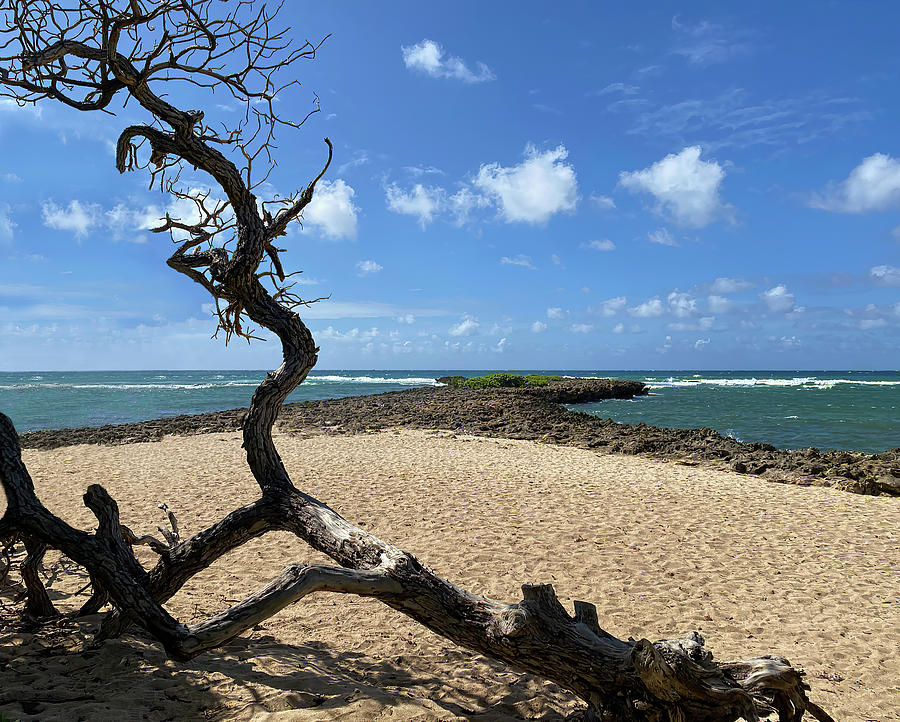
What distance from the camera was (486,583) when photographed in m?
6.26

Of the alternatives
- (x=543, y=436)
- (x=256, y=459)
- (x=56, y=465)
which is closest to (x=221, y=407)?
(x=56, y=465)

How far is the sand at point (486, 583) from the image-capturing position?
3.73 m

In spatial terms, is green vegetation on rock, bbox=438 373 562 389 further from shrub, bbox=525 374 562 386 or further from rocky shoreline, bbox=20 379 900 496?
rocky shoreline, bbox=20 379 900 496

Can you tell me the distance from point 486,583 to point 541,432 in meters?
13.7

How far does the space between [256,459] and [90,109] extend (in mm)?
2763

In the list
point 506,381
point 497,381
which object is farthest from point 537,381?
point 497,381

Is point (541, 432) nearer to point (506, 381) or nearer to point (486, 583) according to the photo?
point (486, 583)

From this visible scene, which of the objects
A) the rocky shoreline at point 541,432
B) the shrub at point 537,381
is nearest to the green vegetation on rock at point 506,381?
the shrub at point 537,381

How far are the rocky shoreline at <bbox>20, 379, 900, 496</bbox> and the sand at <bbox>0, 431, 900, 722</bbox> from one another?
4.27 ft

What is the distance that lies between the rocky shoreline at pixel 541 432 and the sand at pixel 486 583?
1.30 m

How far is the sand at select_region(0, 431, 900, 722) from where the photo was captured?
3.73 meters

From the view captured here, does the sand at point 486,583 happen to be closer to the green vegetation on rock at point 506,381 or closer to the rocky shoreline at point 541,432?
the rocky shoreline at point 541,432

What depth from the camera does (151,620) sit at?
3414mm

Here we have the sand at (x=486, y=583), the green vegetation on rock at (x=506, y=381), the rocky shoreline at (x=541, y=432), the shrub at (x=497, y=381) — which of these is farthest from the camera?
the shrub at (x=497, y=381)
